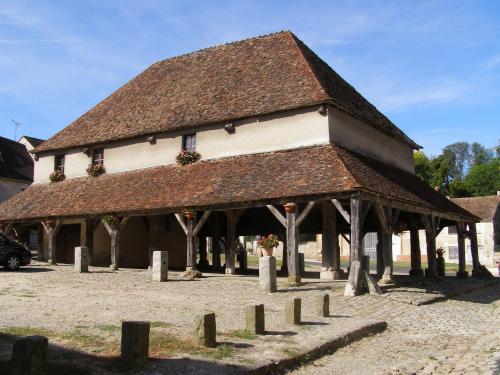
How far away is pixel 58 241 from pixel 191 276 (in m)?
8.61

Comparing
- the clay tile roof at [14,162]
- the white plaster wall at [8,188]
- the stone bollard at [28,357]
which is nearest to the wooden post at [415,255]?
the stone bollard at [28,357]

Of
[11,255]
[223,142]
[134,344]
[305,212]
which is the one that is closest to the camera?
[134,344]

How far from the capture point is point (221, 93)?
1978cm

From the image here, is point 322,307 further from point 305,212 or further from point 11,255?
point 11,255

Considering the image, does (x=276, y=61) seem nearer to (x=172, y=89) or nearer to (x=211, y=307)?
(x=172, y=89)

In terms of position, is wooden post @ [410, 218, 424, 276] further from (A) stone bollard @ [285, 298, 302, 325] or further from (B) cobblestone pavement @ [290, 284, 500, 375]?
(A) stone bollard @ [285, 298, 302, 325]

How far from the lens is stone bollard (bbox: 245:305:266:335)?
7.61 metres

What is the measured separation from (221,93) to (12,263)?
30.4ft

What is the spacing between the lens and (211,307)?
34.1 feet

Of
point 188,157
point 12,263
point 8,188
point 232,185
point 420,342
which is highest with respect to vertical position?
point 8,188

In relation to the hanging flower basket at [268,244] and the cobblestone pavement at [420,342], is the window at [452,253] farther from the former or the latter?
the hanging flower basket at [268,244]

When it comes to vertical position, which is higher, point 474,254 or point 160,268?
point 474,254

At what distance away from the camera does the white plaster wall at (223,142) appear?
1681 centimetres

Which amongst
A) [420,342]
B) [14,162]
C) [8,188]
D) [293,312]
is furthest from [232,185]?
[14,162]
